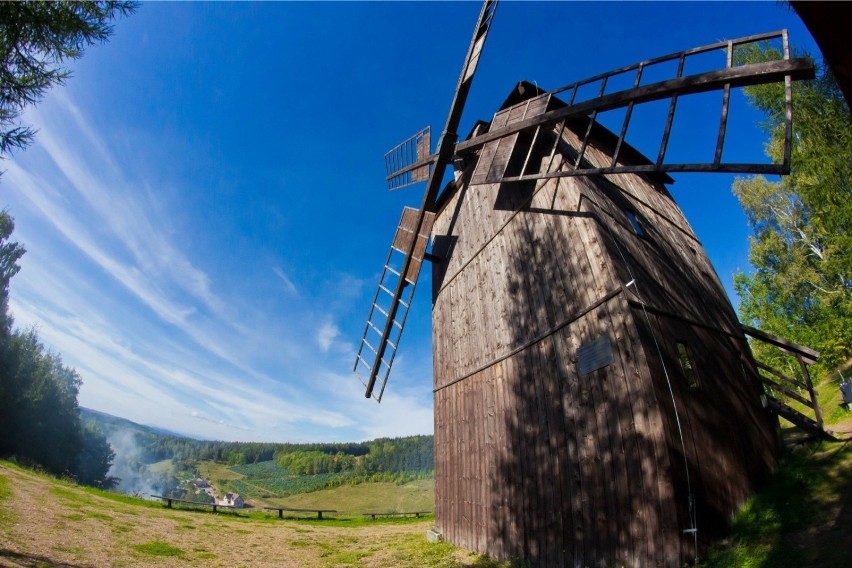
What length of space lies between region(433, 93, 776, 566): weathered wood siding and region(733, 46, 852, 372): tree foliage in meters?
6.53

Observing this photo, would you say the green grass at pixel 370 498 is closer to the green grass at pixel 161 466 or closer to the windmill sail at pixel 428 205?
the windmill sail at pixel 428 205

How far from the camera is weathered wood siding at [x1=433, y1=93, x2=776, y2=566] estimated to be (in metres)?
6.74

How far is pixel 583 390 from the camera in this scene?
7773mm

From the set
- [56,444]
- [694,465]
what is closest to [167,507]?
[694,465]

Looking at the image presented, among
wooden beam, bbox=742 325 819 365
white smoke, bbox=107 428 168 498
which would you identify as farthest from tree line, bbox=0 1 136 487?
white smoke, bbox=107 428 168 498

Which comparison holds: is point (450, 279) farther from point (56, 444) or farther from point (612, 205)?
point (56, 444)

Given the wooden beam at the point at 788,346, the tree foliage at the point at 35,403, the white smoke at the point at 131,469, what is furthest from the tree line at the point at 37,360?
the white smoke at the point at 131,469

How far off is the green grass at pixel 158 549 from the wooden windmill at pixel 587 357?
7694 mm

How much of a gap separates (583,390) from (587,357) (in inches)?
24.7

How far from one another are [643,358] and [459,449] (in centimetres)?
626

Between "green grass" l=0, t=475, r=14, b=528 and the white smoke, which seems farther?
the white smoke

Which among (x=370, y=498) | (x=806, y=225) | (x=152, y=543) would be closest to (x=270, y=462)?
(x=370, y=498)

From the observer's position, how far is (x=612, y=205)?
984 centimetres

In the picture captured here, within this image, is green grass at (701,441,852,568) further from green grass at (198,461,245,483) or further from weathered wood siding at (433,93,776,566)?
green grass at (198,461,245,483)
